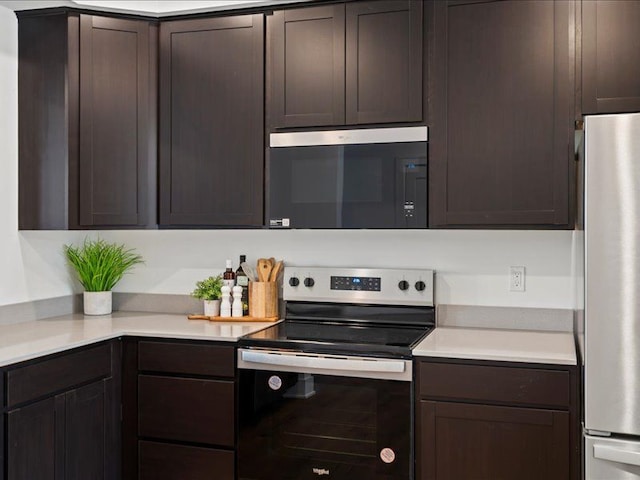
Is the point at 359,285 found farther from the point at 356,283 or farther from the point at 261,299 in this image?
the point at 261,299

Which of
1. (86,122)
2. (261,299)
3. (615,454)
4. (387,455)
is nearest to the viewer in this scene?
(615,454)

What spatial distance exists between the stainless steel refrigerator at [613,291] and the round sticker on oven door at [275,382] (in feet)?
3.71

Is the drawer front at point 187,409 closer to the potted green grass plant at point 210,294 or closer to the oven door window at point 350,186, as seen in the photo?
the potted green grass plant at point 210,294

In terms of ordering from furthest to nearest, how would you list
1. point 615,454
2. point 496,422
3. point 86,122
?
point 86,122 < point 496,422 < point 615,454

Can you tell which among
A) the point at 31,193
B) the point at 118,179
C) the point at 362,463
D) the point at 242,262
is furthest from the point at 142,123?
the point at 362,463

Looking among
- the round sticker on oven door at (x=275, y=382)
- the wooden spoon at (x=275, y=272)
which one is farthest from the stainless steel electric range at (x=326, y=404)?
the wooden spoon at (x=275, y=272)

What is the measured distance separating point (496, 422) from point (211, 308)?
1450 mm

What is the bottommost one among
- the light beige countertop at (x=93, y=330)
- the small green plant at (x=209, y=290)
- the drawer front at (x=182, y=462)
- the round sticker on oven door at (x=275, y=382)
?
the drawer front at (x=182, y=462)

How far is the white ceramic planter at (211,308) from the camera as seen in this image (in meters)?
3.16

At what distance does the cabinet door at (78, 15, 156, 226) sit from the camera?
116 inches

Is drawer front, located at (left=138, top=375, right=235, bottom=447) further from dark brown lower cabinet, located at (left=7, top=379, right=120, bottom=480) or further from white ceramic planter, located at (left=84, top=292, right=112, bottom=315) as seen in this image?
white ceramic planter, located at (left=84, top=292, right=112, bottom=315)

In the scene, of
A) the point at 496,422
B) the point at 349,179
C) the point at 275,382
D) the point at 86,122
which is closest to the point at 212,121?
the point at 86,122

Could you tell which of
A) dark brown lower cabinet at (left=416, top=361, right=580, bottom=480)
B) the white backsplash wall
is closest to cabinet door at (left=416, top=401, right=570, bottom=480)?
dark brown lower cabinet at (left=416, top=361, right=580, bottom=480)

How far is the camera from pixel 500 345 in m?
2.50
